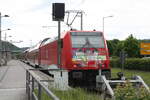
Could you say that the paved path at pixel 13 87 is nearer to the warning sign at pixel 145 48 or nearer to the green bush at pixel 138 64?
the green bush at pixel 138 64

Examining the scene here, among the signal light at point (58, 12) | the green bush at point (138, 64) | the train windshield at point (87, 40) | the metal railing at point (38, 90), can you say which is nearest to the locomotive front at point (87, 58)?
the train windshield at point (87, 40)

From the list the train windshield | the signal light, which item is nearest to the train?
the train windshield

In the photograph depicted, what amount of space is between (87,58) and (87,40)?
1170 millimetres

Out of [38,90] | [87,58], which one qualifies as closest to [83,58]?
[87,58]

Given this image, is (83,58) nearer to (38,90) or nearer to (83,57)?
(83,57)

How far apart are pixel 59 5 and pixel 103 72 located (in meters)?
8.02

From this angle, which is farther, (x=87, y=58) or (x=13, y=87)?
(x=13, y=87)

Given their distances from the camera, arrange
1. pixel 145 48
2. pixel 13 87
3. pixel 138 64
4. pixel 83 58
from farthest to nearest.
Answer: pixel 145 48 → pixel 138 64 → pixel 13 87 → pixel 83 58

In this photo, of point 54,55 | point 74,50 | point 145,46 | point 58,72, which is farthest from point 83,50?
point 145,46

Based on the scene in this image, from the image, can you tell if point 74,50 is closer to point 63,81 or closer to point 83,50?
point 83,50

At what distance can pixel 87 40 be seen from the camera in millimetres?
19953

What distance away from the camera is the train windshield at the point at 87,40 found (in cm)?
1970

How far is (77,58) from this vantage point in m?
19.1

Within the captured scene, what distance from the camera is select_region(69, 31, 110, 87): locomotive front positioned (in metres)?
19.0
